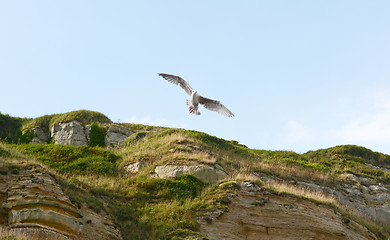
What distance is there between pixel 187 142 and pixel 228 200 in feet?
28.6

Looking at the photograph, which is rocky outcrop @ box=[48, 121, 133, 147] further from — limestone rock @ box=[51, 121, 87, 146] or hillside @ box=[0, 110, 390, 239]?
hillside @ box=[0, 110, 390, 239]

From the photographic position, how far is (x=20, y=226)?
47.4ft

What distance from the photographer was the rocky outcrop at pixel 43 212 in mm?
14734

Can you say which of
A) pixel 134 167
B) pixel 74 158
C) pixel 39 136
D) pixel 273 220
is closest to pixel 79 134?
pixel 39 136

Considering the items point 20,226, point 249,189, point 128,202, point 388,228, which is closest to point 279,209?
point 249,189

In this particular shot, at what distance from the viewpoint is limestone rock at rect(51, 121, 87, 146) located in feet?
118

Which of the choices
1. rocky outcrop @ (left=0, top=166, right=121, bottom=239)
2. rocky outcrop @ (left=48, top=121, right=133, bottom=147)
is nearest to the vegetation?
rocky outcrop @ (left=48, top=121, right=133, bottom=147)

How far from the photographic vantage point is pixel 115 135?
3691 cm

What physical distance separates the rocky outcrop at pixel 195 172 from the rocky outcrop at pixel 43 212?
656cm

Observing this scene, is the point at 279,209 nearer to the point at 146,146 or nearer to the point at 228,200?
the point at 228,200

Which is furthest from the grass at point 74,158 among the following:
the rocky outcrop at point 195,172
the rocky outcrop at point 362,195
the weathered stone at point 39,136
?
the weathered stone at point 39,136

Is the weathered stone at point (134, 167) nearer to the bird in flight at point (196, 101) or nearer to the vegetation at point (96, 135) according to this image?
the bird in flight at point (196, 101)

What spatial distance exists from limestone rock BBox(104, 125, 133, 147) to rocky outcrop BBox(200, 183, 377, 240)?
677 inches

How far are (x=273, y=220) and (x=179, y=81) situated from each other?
33.0 feet
